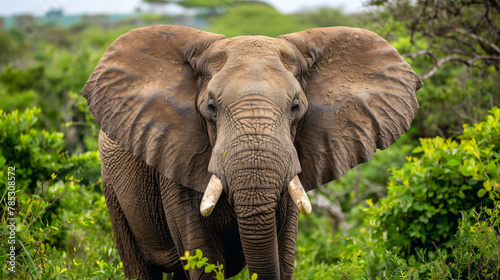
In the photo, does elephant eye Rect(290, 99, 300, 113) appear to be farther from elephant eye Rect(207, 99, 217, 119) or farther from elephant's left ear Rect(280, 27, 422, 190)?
elephant eye Rect(207, 99, 217, 119)

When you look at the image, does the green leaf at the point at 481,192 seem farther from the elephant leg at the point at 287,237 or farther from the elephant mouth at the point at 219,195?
the elephant mouth at the point at 219,195

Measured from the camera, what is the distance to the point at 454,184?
Result: 4758 mm

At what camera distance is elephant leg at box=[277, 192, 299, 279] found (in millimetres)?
3747

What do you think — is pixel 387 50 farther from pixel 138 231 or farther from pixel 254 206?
pixel 138 231

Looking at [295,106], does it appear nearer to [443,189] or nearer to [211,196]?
[211,196]

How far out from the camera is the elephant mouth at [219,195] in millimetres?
2895

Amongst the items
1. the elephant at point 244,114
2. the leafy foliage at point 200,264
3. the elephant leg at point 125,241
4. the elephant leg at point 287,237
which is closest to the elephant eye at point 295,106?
the elephant at point 244,114

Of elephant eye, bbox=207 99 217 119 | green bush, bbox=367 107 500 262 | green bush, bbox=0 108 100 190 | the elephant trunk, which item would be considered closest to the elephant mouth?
the elephant trunk

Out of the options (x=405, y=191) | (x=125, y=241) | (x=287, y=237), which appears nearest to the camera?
(x=287, y=237)

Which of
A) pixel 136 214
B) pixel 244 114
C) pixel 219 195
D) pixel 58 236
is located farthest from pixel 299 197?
pixel 58 236

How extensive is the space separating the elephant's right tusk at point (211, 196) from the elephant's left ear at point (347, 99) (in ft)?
2.43

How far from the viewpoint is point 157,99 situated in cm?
357

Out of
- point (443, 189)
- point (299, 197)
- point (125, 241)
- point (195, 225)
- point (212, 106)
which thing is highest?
point (212, 106)

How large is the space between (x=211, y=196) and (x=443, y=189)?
2572mm
